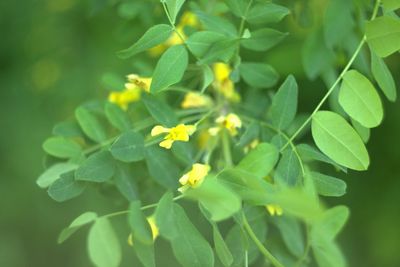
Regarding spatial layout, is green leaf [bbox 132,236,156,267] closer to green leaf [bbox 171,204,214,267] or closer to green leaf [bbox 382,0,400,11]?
green leaf [bbox 171,204,214,267]

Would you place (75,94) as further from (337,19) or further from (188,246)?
(188,246)

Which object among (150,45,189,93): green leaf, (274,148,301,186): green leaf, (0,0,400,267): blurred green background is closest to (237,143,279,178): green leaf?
(274,148,301,186): green leaf

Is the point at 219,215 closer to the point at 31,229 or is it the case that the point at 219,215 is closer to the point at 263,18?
the point at 263,18

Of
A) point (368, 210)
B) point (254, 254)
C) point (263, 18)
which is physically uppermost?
point (263, 18)

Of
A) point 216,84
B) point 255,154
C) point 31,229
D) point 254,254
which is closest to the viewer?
point 255,154

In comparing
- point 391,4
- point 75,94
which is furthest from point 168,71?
point 75,94

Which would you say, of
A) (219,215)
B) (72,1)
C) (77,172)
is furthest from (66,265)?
(219,215)
